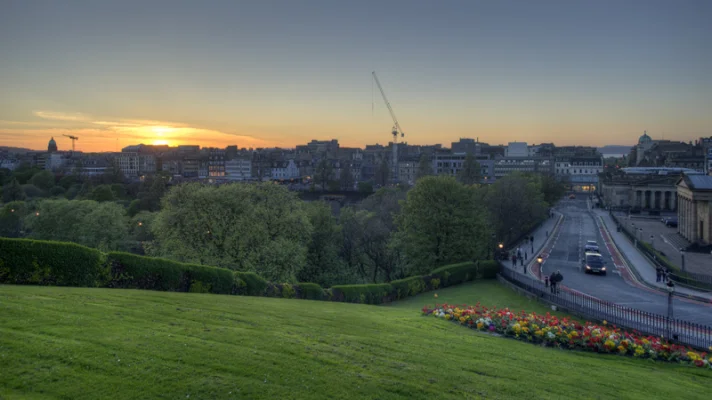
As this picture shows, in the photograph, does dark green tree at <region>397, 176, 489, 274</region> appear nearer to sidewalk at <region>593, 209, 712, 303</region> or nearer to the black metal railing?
the black metal railing

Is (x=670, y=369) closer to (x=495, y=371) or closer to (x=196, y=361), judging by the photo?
(x=495, y=371)

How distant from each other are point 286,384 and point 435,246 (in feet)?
109

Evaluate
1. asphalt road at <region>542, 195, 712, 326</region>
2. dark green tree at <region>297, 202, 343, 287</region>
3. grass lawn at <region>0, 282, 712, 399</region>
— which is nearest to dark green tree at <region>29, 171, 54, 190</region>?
dark green tree at <region>297, 202, 343, 287</region>

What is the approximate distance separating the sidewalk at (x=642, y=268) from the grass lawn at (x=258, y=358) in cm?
1673

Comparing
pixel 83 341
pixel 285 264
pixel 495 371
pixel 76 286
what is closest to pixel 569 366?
pixel 495 371

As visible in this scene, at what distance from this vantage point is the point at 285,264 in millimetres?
32594

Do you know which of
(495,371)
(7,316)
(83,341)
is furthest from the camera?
(495,371)

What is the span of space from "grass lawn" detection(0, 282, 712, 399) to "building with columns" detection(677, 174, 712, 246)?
154 ft

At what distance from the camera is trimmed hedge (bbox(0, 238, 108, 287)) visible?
15.6 metres

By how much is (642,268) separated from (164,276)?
3791 cm

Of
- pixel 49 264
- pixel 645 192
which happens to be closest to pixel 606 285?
pixel 49 264

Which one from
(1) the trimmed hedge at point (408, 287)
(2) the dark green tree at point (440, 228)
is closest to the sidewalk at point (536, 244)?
(2) the dark green tree at point (440, 228)

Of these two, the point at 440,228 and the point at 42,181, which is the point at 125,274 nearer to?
the point at 440,228

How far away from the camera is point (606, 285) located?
33688 mm
